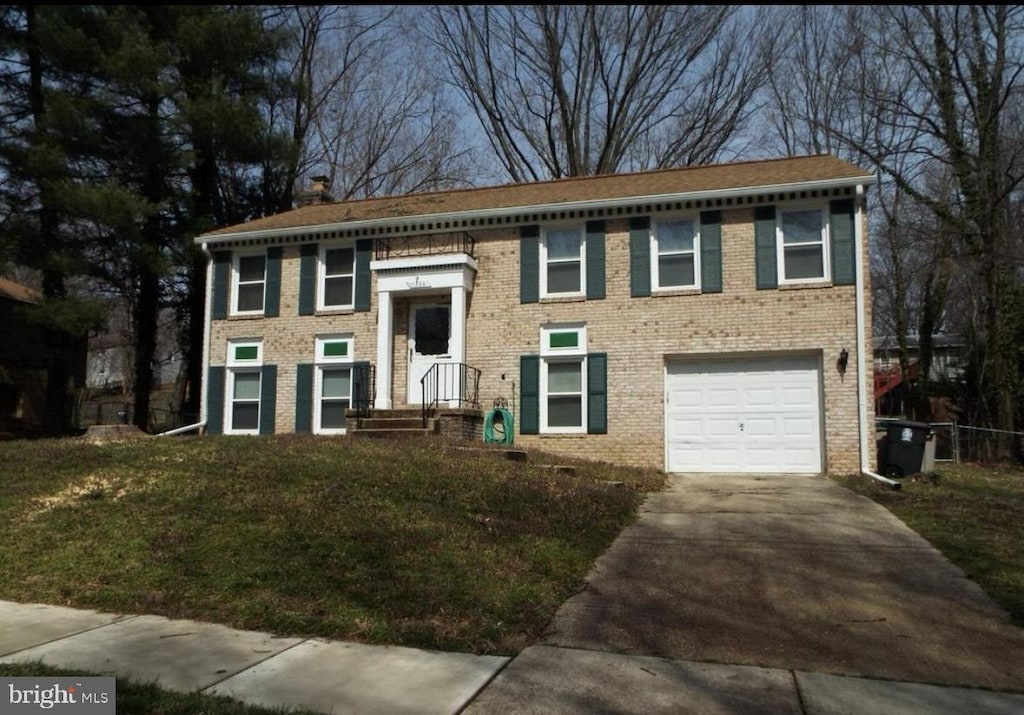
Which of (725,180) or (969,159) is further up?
(969,159)

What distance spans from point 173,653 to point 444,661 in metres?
1.76

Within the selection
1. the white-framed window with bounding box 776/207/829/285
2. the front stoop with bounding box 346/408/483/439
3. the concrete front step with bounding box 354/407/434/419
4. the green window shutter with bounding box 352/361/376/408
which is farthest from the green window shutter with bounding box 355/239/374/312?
the white-framed window with bounding box 776/207/829/285

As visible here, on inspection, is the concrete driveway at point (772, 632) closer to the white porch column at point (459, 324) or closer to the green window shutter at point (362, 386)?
the white porch column at point (459, 324)

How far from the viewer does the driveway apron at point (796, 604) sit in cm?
500

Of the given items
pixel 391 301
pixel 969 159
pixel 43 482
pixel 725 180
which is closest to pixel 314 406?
pixel 391 301

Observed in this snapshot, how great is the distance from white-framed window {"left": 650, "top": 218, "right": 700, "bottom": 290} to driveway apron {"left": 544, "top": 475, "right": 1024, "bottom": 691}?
20.7ft

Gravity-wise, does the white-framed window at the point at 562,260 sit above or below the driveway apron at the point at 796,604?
above

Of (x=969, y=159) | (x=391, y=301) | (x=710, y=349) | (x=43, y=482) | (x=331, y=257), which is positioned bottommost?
(x=43, y=482)

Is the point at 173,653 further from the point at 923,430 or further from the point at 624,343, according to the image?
the point at 923,430

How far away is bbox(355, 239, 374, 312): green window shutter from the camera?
1628cm

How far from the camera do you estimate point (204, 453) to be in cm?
1052

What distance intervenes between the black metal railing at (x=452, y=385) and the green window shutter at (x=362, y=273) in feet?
7.07

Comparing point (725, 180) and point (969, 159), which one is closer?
point (725, 180)

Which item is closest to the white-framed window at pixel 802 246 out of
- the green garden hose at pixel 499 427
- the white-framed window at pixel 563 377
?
the white-framed window at pixel 563 377
